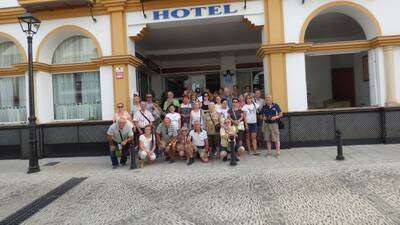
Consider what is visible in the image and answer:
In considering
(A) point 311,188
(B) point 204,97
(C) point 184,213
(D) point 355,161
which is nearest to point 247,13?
(B) point 204,97

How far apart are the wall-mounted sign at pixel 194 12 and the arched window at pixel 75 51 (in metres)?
2.32

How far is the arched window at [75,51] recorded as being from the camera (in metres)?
11.5

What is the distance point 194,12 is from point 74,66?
13.2 ft

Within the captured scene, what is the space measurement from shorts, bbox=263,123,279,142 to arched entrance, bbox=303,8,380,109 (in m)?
3.95

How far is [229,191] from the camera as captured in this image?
265 inches

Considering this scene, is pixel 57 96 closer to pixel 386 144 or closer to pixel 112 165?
pixel 112 165

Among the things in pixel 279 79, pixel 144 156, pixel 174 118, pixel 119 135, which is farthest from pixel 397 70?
pixel 119 135

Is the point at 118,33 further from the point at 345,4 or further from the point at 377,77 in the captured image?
the point at 377,77

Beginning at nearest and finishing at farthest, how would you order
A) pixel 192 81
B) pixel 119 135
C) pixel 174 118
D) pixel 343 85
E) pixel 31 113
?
pixel 31 113
pixel 119 135
pixel 174 118
pixel 343 85
pixel 192 81

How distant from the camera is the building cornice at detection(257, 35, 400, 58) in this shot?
10297mm

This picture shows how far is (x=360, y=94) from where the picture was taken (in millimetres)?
13344

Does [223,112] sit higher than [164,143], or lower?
higher

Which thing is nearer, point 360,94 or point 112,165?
point 112,165

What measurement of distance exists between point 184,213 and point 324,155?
16.2ft
